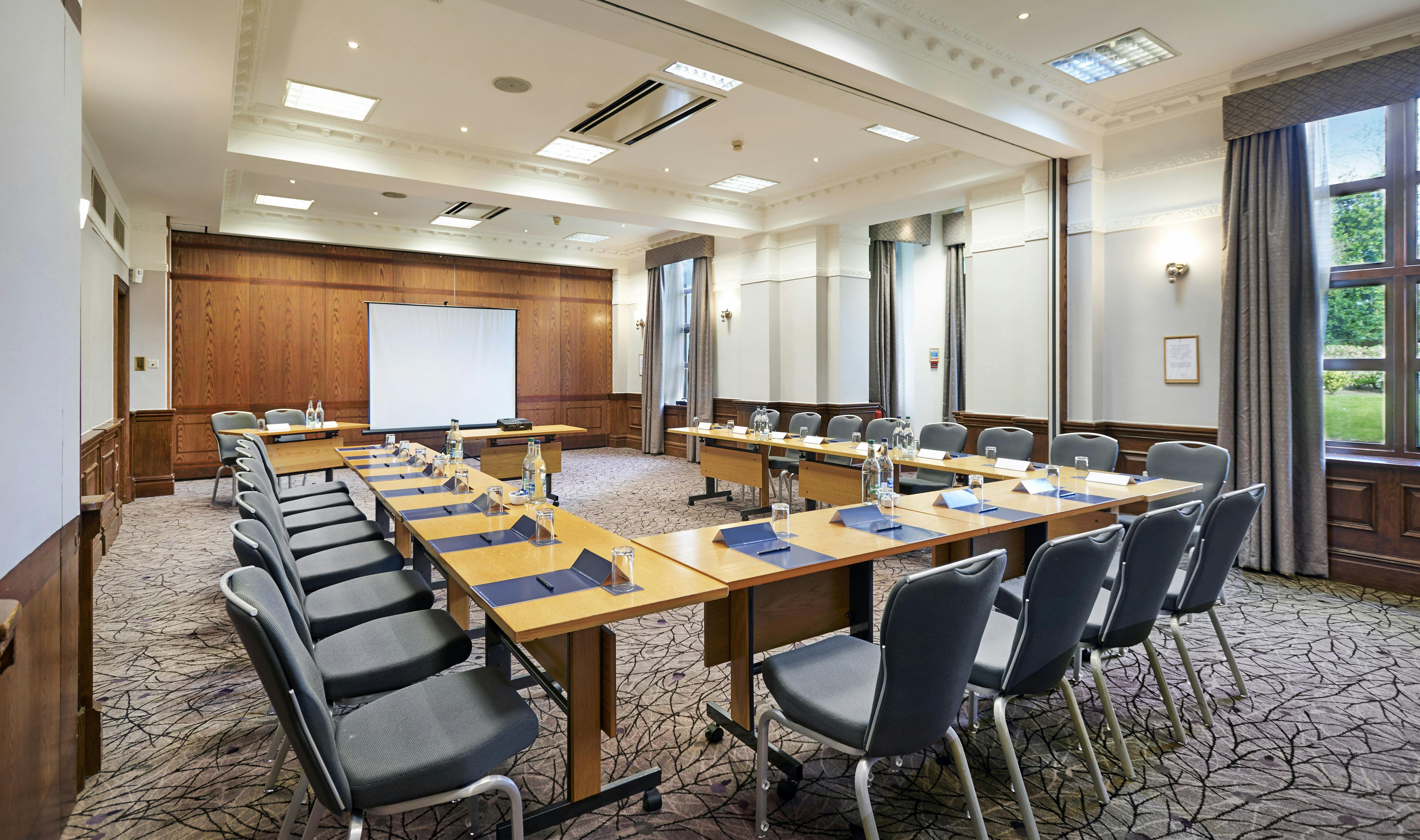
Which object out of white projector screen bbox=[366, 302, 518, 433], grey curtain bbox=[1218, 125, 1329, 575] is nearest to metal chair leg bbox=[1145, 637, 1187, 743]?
grey curtain bbox=[1218, 125, 1329, 575]

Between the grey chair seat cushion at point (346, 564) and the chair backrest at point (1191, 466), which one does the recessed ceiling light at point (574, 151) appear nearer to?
the grey chair seat cushion at point (346, 564)

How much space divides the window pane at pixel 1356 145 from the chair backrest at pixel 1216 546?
3.43 m

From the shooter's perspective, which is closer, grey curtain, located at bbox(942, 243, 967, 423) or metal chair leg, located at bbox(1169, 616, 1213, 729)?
metal chair leg, located at bbox(1169, 616, 1213, 729)

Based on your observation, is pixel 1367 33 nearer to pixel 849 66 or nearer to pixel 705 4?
pixel 849 66

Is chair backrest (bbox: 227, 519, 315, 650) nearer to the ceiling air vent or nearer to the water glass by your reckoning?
the water glass

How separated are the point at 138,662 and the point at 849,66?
15.8 feet

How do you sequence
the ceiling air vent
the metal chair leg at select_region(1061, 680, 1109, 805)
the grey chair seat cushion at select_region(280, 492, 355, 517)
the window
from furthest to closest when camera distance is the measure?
the ceiling air vent, the window, the grey chair seat cushion at select_region(280, 492, 355, 517), the metal chair leg at select_region(1061, 680, 1109, 805)

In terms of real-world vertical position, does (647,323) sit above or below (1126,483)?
above

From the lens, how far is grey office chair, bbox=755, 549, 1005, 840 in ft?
5.20

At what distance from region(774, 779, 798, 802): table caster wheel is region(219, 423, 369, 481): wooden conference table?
5.25 m

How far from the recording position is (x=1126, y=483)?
3727 mm

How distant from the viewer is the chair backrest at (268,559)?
1.92 meters

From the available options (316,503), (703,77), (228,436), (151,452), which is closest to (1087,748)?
(316,503)

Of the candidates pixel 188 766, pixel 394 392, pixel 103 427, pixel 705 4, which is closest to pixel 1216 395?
pixel 705 4
